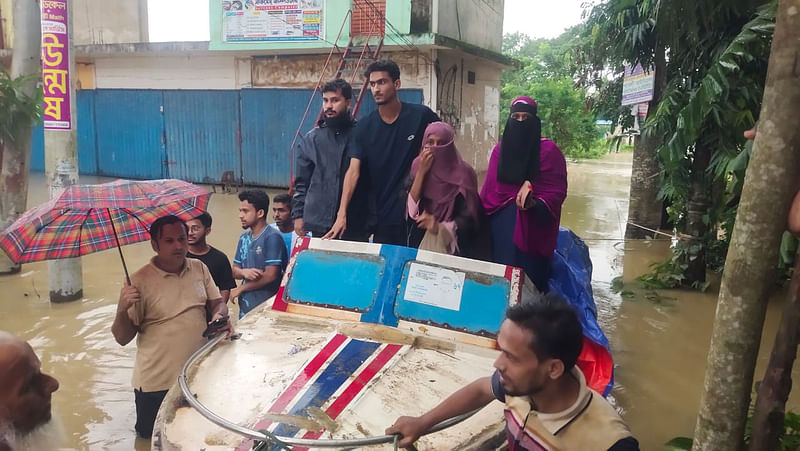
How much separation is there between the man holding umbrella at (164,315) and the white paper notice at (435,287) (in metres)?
0.97

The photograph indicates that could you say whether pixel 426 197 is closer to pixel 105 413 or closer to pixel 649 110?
pixel 105 413

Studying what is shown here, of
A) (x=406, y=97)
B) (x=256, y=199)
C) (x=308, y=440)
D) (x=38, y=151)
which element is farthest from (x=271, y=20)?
(x=308, y=440)

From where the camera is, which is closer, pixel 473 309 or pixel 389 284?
pixel 473 309

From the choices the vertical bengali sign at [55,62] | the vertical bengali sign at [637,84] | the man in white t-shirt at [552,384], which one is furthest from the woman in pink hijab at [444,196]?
the vertical bengali sign at [637,84]

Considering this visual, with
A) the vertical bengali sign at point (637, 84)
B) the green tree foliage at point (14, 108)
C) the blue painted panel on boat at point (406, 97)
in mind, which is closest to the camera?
the green tree foliage at point (14, 108)

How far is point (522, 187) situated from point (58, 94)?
4.76 meters

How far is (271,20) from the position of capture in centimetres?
1274

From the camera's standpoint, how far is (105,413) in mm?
Result: 4359

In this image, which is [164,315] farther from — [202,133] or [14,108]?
[202,133]

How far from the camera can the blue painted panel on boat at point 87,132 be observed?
50.5 ft

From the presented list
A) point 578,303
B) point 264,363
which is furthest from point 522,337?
point 578,303

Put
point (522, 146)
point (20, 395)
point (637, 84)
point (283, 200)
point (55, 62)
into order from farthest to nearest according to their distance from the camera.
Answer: point (637, 84) < point (55, 62) < point (283, 200) < point (522, 146) < point (20, 395)

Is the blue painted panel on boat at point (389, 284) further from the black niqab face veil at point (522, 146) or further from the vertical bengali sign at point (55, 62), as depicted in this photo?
the vertical bengali sign at point (55, 62)

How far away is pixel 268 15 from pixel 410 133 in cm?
987
